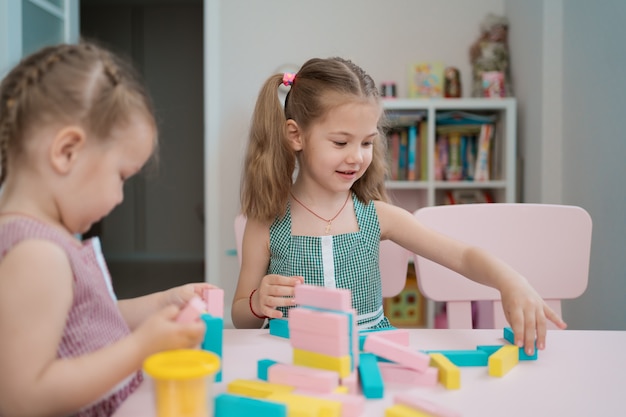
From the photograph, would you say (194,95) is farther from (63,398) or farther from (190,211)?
(63,398)

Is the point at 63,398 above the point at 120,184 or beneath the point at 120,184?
beneath

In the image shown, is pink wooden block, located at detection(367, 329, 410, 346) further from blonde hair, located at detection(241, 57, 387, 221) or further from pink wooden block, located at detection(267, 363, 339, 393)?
blonde hair, located at detection(241, 57, 387, 221)

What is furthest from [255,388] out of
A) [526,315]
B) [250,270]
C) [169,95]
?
[169,95]

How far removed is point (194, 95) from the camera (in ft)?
21.3

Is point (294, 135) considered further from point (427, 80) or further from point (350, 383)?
point (427, 80)

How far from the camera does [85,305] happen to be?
0.68m

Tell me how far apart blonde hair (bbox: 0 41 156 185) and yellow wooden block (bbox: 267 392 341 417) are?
34 centimetres

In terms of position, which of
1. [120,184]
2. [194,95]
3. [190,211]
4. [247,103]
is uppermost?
[194,95]

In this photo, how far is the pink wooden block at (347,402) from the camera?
61cm

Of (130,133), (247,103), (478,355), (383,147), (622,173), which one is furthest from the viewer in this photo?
(247,103)

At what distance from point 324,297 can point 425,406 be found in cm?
15

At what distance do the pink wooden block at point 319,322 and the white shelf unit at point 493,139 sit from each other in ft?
8.21

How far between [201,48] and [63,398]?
20.5 feet

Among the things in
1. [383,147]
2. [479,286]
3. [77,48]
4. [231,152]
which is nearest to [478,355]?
[479,286]
